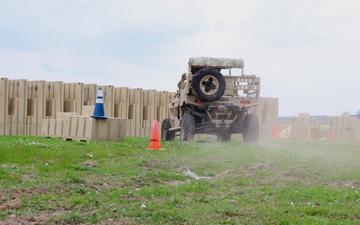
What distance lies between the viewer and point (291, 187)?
1062cm

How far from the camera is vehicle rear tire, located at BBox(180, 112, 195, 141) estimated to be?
2234 centimetres

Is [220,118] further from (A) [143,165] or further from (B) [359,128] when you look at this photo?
(B) [359,128]

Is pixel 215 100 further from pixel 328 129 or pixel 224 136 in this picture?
pixel 328 129

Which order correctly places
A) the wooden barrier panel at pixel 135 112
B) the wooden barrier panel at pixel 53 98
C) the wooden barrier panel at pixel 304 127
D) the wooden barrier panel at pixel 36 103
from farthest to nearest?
the wooden barrier panel at pixel 304 127 → the wooden barrier panel at pixel 135 112 → the wooden barrier panel at pixel 53 98 → the wooden barrier panel at pixel 36 103

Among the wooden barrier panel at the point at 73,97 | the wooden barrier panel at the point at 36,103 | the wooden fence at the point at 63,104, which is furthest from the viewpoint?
the wooden barrier panel at the point at 73,97

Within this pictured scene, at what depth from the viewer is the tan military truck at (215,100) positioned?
72.7ft

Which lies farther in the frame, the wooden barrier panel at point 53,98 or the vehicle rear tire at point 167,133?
the wooden barrier panel at point 53,98

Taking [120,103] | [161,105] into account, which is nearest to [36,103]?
[120,103]

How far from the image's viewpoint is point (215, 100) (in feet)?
73.3

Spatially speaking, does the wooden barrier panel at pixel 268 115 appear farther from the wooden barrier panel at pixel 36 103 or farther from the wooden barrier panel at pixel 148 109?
the wooden barrier panel at pixel 36 103

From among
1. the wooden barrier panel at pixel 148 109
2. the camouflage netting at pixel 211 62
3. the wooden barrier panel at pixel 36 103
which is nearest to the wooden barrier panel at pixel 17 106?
the wooden barrier panel at pixel 36 103

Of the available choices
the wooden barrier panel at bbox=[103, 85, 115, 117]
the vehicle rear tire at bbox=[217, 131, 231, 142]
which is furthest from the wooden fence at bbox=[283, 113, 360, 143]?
the vehicle rear tire at bbox=[217, 131, 231, 142]

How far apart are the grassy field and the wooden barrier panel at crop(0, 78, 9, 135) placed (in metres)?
10.4

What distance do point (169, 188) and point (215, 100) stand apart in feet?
40.2
